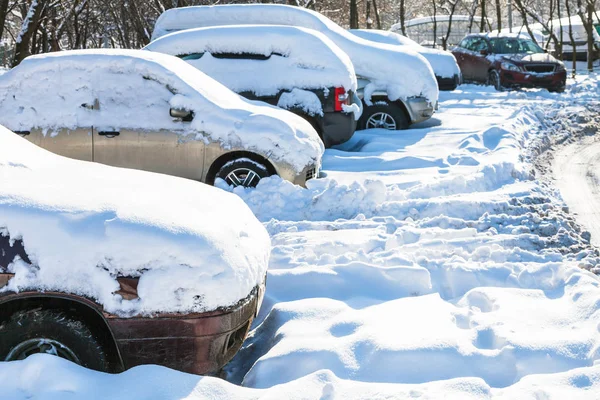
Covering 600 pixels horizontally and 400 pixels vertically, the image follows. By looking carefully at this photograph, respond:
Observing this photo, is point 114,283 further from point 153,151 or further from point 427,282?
point 153,151

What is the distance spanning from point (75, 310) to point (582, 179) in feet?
24.8

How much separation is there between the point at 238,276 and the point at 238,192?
12.8ft

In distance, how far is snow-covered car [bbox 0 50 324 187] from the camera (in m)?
7.75

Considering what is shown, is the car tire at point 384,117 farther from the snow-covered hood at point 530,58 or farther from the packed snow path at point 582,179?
the snow-covered hood at point 530,58

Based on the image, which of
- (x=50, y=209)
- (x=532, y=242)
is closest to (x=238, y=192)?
(x=532, y=242)

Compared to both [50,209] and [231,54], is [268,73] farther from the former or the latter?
[50,209]

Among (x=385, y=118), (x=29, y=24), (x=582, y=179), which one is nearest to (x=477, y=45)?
(x=385, y=118)

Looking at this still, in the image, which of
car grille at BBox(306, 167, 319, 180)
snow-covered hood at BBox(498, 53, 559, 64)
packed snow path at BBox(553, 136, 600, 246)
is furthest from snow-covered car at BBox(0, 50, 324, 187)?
snow-covered hood at BBox(498, 53, 559, 64)

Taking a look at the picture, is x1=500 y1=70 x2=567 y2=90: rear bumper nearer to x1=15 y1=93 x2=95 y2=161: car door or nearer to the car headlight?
the car headlight

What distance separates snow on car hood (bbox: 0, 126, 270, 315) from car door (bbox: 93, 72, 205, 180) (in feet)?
11.7

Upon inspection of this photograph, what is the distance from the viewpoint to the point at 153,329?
3.76 m

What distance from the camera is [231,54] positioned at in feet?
34.3

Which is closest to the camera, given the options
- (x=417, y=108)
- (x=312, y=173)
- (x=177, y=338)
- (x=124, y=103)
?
(x=177, y=338)

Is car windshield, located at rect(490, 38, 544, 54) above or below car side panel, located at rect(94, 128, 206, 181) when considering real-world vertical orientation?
above
